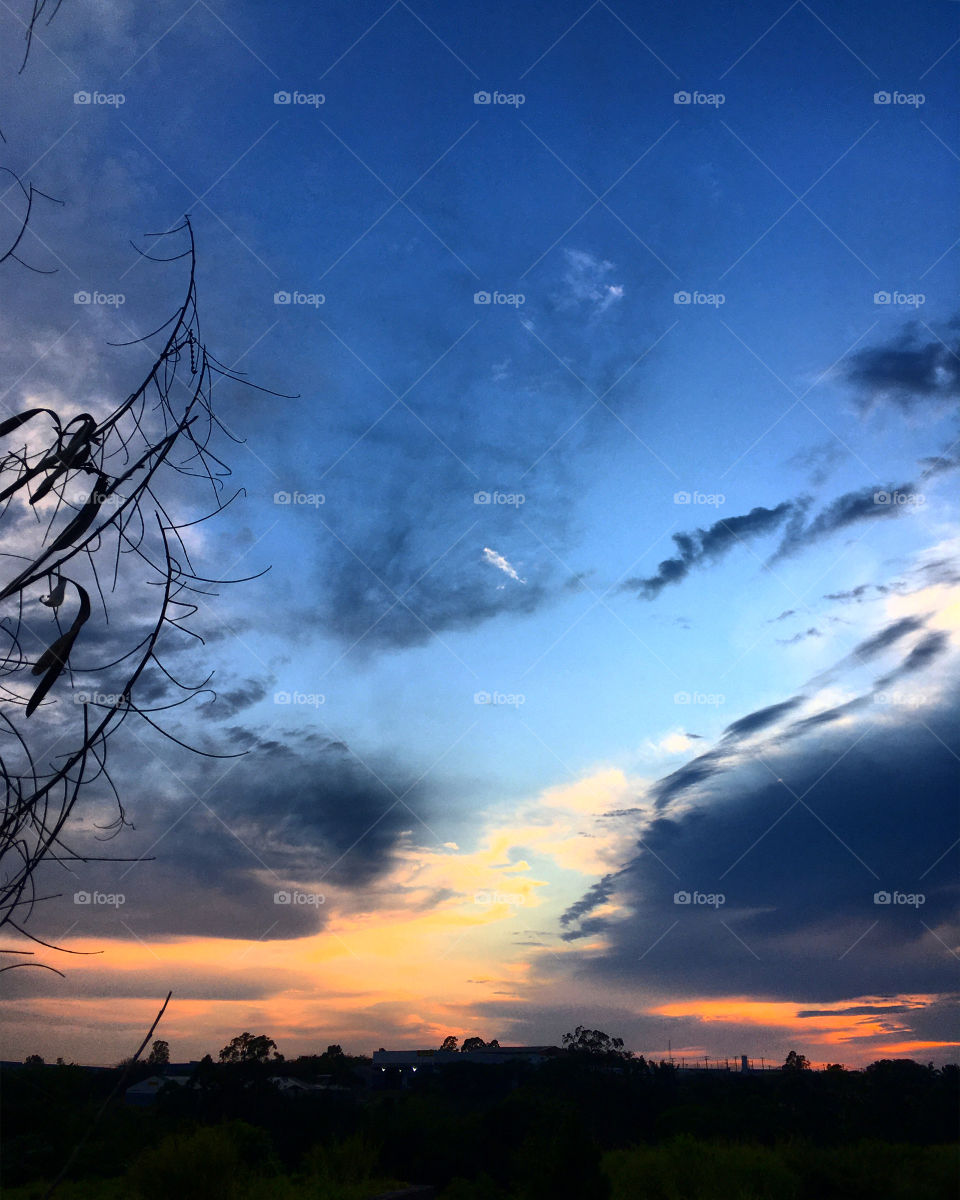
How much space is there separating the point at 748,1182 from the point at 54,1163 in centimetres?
773

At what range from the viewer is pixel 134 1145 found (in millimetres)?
12492

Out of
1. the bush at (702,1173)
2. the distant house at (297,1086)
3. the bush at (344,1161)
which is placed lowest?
the bush at (344,1161)

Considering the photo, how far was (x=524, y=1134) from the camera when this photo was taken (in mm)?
11945

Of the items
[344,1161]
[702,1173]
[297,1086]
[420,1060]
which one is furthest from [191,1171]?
[420,1060]

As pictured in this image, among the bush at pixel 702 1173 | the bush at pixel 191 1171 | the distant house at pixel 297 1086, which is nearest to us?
the bush at pixel 702 1173

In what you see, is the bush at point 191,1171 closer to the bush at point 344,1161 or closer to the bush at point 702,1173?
the bush at point 344,1161

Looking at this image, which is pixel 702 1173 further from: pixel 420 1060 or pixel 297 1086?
pixel 420 1060

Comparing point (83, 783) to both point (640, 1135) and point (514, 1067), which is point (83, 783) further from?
point (514, 1067)

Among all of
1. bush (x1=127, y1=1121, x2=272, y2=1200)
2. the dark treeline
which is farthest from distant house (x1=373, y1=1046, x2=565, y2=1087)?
bush (x1=127, y1=1121, x2=272, y2=1200)

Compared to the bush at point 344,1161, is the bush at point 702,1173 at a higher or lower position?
→ higher

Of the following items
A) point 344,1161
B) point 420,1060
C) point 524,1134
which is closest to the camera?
point 344,1161

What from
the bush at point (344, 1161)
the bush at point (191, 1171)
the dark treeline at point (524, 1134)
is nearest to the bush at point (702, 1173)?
the dark treeline at point (524, 1134)

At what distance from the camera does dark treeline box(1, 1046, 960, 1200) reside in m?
7.84

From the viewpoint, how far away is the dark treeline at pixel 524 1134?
7840 mm
